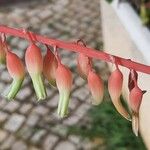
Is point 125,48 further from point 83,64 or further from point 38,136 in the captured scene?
point 83,64

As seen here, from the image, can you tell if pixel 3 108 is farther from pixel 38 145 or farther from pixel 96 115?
pixel 96 115

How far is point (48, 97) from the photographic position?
340 centimetres

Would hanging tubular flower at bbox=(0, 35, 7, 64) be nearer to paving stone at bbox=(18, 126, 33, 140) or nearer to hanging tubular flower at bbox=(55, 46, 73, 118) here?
hanging tubular flower at bbox=(55, 46, 73, 118)

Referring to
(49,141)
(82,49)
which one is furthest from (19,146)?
(82,49)

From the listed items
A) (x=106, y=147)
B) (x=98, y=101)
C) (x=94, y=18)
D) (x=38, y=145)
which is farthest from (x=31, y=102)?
(x=98, y=101)

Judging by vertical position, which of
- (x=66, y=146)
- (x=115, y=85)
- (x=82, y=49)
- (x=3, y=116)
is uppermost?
(x=82, y=49)

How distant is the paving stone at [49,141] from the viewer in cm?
298

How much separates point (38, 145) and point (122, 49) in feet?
2.95

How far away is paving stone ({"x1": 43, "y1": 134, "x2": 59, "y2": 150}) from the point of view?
9.79 feet

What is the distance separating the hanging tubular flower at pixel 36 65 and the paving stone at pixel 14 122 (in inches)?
88.1

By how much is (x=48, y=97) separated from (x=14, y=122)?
14.3 inches

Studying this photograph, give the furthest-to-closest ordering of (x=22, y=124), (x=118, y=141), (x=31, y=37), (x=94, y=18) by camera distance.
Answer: (x=94, y=18), (x=22, y=124), (x=118, y=141), (x=31, y=37)

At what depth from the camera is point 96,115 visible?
318cm

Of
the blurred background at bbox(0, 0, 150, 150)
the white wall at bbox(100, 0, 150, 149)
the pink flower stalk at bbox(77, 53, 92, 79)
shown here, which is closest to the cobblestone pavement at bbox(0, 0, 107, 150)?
the blurred background at bbox(0, 0, 150, 150)
